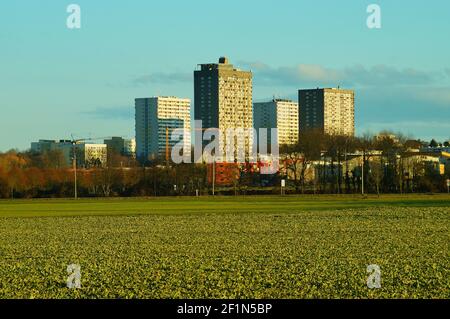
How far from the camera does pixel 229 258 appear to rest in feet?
93.4

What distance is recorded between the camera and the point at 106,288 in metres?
21.5

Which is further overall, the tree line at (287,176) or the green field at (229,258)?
the tree line at (287,176)

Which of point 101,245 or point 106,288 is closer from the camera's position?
point 106,288

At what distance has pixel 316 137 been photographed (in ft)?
470

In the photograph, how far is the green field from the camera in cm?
2098

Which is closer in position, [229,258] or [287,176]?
[229,258]

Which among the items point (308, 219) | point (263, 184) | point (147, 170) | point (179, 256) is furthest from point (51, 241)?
point (263, 184)

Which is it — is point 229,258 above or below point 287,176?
below

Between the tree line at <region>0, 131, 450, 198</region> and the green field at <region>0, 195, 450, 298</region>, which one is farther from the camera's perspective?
the tree line at <region>0, 131, 450, 198</region>

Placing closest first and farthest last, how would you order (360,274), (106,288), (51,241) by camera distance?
(106,288)
(360,274)
(51,241)

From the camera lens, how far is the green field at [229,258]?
2098 cm
